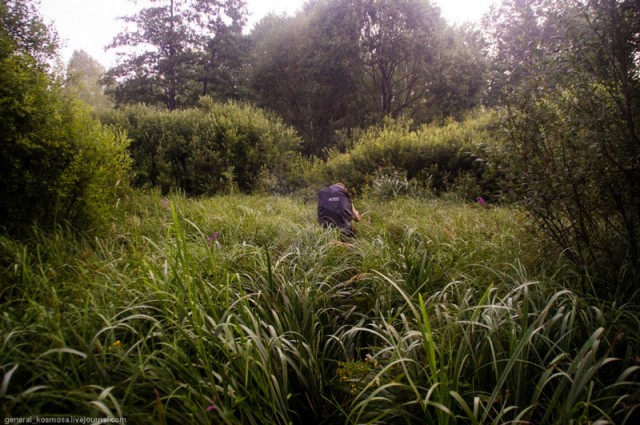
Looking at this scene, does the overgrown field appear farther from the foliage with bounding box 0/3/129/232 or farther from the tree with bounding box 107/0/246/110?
the tree with bounding box 107/0/246/110

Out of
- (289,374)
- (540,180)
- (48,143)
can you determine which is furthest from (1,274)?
(540,180)

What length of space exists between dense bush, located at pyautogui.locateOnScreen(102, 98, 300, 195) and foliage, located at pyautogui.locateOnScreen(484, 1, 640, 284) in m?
7.81

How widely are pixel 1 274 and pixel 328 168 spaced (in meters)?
8.73

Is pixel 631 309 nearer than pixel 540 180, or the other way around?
pixel 631 309

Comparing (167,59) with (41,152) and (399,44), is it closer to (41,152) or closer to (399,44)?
(399,44)

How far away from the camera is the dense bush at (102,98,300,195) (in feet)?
31.6

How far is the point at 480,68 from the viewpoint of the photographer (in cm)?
1659

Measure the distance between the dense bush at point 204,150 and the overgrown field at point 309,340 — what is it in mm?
6887

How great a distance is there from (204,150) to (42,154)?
271 inches

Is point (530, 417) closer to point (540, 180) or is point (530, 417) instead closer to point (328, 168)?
point (540, 180)

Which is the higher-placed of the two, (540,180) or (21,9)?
(21,9)

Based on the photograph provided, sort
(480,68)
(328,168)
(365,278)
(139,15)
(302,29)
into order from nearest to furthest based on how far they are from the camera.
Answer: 1. (365,278)
2. (328,168)
3. (480,68)
4. (302,29)
5. (139,15)

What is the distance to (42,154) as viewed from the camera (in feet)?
10.4

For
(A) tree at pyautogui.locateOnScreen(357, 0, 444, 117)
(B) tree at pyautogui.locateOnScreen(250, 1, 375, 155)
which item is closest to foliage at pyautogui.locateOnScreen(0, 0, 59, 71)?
(B) tree at pyautogui.locateOnScreen(250, 1, 375, 155)
